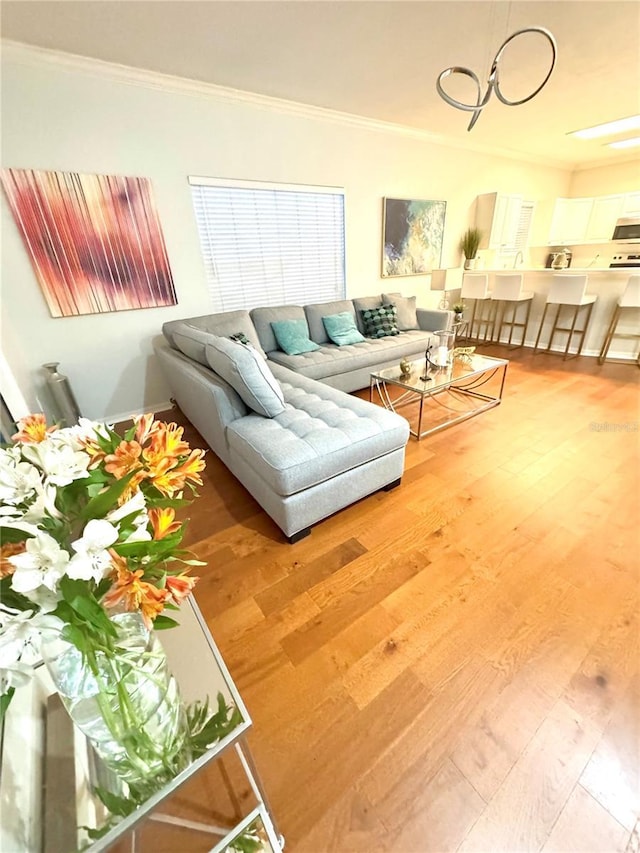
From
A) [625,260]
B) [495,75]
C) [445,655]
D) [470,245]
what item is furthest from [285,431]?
[625,260]

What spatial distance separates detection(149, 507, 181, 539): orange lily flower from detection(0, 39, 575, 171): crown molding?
10.7 ft

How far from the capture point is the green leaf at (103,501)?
48cm

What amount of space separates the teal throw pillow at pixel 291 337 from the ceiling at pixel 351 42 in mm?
1828

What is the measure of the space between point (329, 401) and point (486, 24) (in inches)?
102

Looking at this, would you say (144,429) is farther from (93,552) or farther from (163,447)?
(93,552)

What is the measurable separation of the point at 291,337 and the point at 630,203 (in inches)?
276

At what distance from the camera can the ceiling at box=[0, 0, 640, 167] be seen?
74.4 inches

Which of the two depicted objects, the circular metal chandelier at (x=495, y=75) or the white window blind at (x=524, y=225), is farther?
the white window blind at (x=524, y=225)

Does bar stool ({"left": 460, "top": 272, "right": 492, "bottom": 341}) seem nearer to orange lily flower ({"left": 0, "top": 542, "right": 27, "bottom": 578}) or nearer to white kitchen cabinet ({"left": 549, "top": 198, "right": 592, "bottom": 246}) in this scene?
white kitchen cabinet ({"left": 549, "top": 198, "right": 592, "bottom": 246})

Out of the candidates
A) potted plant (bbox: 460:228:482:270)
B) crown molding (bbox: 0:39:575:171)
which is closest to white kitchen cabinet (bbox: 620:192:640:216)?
potted plant (bbox: 460:228:482:270)

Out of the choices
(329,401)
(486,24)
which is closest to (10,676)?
(329,401)

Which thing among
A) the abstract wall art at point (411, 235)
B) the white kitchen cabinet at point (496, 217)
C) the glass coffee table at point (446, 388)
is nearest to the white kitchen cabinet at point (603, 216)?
the white kitchen cabinet at point (496, 217)

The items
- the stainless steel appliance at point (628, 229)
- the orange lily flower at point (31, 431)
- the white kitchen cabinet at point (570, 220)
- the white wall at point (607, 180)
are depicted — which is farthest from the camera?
the white kitchen cabinet at point (570, 220)

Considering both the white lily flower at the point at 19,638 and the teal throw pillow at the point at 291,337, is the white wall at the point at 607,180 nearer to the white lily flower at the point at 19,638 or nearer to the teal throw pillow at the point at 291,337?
the teal throw pillow at the point at 291,337
